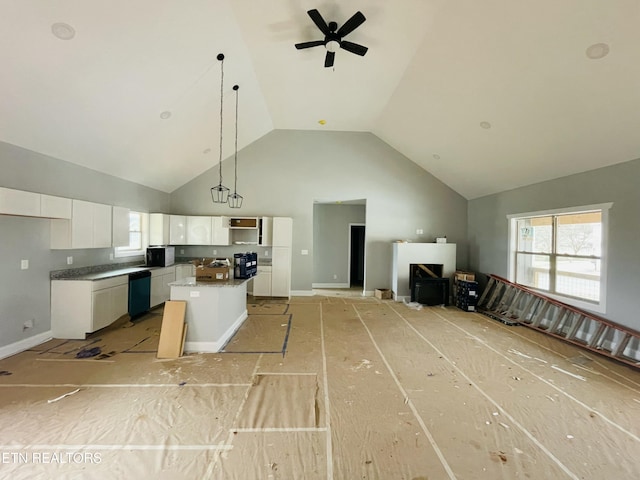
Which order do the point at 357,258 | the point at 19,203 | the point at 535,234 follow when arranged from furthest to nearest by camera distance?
the point at 357,258 < the point at 535,234 < the point at 19,203

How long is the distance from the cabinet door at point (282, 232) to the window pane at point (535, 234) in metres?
4.84

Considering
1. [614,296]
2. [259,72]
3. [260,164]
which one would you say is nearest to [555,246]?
[614,296]

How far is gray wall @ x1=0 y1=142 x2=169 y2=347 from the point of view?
10.6 feet

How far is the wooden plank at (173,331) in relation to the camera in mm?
3350

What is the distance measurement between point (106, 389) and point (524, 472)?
3.53 metres

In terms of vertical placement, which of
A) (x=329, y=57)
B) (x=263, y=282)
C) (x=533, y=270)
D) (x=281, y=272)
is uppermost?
(x=329, y=57)

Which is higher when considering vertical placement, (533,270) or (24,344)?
(533,270)

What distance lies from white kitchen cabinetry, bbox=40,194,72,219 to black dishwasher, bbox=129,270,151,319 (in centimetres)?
132

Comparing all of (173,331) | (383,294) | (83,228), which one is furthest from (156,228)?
(383,294)

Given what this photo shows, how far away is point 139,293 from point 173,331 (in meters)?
1.94

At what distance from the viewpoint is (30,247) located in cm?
348

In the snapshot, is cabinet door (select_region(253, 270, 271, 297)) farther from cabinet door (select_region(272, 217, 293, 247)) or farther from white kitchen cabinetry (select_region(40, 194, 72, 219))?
white kitchen cabinetry (select_region(40, 194, 72, 219))

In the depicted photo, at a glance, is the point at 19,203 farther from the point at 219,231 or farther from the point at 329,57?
the point at 329,57

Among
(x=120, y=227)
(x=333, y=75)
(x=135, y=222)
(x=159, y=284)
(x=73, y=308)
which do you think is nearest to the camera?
(x=73, y=308)
